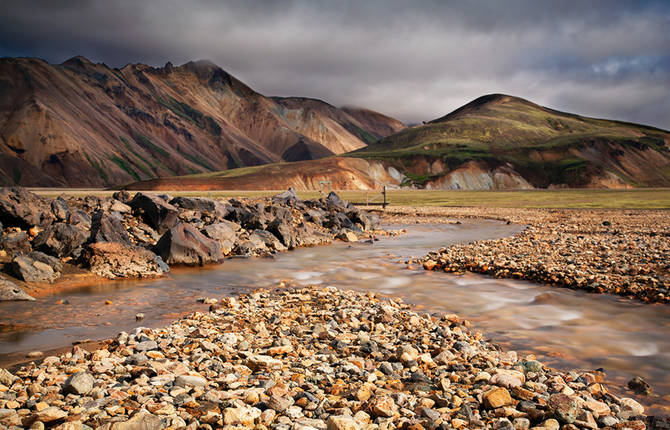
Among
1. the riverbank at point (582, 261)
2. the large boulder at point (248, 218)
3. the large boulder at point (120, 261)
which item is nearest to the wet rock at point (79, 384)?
the large boulder at point (120, 261)

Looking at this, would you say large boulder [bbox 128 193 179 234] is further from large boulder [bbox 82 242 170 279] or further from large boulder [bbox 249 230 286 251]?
large boulder [bbox 82 242 170 279]

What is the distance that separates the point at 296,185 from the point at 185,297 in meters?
118

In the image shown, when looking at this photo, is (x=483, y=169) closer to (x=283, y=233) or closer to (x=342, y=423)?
(x=283, y=233)

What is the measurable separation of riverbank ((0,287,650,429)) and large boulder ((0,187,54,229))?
1219cm

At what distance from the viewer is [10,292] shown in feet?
40.9

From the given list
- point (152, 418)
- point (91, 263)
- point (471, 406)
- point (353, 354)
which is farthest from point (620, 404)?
point (91, 263)

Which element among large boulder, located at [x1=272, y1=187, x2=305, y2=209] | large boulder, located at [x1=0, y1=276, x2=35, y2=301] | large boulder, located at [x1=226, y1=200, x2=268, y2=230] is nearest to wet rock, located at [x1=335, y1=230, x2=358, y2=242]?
large boulder, located at [x1=226, y1=200, x2=268, y2=230]

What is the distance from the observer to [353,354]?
7.91 metres

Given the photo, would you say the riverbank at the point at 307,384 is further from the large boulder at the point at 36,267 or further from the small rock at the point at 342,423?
the large boulder at the point at 36,267

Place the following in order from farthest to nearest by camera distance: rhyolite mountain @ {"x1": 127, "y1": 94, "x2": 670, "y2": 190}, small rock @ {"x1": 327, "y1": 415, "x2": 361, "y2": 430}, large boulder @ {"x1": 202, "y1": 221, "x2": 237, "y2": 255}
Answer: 1. rhyolite mountain @ {"x1": 127, "y1": 94, "x2": 670, "y2": 190}
2. large boulder @ {"x1": 202, "y1": 221, "x2": 237, "y2": 255}
3. small rock @ {"x1": 327, "y1": 415, "x2": 361, "y2": 430}

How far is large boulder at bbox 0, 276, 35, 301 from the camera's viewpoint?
12.3 m

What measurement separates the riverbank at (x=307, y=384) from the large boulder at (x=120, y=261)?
7.55 meters

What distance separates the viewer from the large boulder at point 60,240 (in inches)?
649

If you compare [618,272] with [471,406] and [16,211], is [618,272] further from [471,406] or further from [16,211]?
[16,211]
